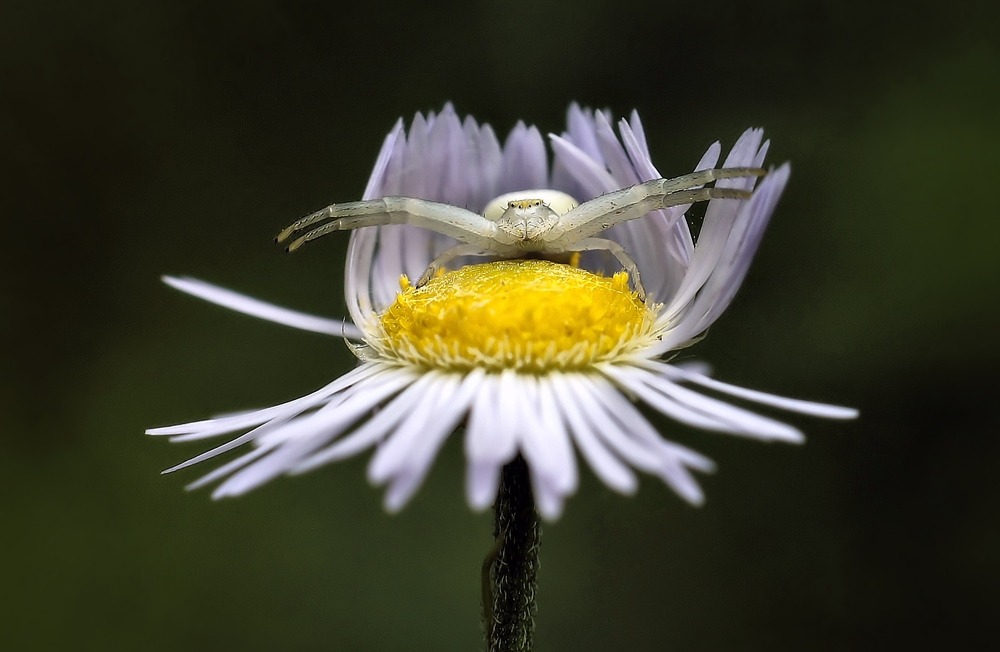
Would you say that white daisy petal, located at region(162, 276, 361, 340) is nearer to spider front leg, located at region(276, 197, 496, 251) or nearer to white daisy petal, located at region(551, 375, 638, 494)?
spider front leg, located at region(276, 197, 496, 251)

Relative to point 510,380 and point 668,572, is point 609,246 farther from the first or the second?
point 668,572

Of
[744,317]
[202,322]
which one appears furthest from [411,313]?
[202,322]

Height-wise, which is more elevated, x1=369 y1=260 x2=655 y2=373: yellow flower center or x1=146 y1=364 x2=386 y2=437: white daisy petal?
x1=369 y1=260 x2=655 y2=373: yellow flower center

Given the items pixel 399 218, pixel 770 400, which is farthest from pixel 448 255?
pixel 770 400

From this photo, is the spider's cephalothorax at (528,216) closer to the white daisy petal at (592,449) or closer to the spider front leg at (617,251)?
the spider front leg at (617,251)

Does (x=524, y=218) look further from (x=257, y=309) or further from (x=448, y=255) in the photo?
(x=257, y=309)

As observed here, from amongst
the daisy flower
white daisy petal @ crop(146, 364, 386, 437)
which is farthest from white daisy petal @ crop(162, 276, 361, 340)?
white daisy petal @ crop(146, 364, 386, 437)
